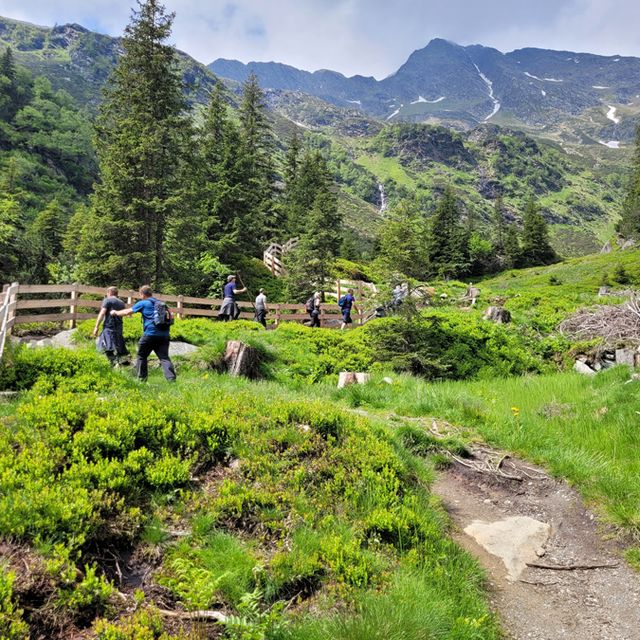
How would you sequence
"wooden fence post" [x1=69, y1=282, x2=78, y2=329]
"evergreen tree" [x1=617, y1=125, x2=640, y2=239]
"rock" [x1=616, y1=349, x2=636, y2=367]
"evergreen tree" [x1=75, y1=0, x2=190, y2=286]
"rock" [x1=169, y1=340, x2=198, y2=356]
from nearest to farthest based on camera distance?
"rock" [x1=616, y1=349, x2=636, y2=367], "rock" [x1=169, y1=340, x2=198, y2=356], "wooden fence post" [x1=69, y1=282, x2=78, y2=329], "evergreen tree" [x1=75, y1=0, x2=190, y2=286], "evergreen tree" [x1=617, y1=125, x2=640, y2=239]

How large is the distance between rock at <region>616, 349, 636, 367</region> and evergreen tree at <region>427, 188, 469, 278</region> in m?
35.4

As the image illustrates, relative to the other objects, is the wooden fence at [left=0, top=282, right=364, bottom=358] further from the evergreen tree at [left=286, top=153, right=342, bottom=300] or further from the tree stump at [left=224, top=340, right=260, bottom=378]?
the tree stump at [left=224, top=340, right=260, bottom=378]

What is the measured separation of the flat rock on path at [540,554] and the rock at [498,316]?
13.4 meters

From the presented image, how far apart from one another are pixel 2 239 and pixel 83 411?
34538 millimetres

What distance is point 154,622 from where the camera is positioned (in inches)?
121

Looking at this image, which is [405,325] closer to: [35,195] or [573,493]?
[573,493]

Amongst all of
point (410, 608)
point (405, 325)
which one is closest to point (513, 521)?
point (410, 608)

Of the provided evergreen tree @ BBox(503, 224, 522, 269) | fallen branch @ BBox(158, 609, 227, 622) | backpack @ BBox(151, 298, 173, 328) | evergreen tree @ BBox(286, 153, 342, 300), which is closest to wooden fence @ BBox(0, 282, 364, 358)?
evergreen tree @ BBox(286, 153, 342, 300)

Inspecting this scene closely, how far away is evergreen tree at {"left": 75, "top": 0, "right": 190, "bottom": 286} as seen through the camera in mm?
21078

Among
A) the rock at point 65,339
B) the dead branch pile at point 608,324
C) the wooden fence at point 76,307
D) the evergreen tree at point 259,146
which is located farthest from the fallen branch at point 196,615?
the evergreen tree at point 259,146

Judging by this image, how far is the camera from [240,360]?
12.4 meters

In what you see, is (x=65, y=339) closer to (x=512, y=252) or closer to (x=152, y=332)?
(x=152, y=332)

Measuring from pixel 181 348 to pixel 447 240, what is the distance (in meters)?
44.4

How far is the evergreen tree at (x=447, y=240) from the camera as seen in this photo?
50.3 metres
